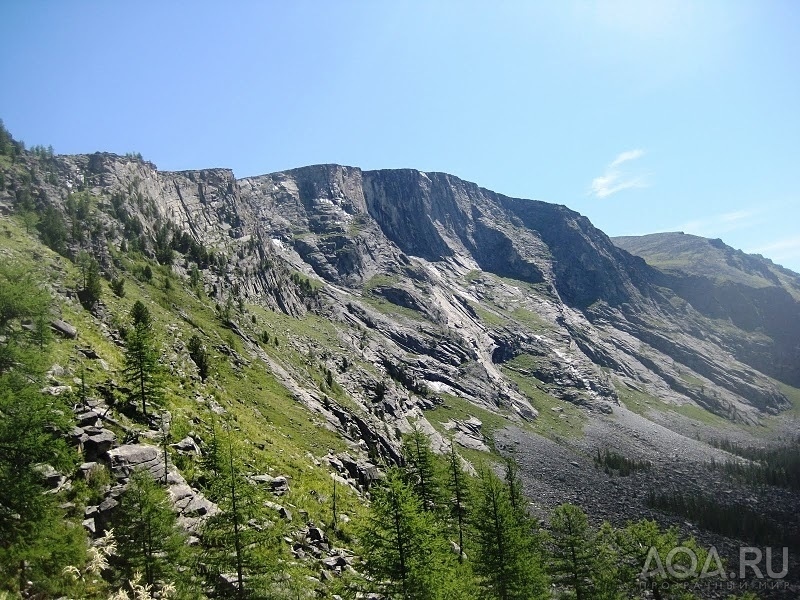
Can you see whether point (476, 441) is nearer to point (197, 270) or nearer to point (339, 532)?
point (197, 270)

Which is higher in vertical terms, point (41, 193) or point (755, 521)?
point (41, 193)

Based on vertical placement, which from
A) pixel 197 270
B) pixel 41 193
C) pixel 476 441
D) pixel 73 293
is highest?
pixel 41 193

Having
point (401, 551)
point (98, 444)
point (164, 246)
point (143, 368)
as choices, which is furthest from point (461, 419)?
point (98, 444)

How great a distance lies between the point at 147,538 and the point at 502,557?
2538 cm

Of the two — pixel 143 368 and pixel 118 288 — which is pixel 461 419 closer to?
pixel 118 288

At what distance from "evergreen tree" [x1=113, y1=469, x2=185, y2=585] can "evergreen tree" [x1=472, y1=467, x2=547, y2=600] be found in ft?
76.4

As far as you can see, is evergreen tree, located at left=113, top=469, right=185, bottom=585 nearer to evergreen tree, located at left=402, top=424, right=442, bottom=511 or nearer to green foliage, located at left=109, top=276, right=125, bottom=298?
evergreen tree, located at left=402, top=424, right=442, bottom=511

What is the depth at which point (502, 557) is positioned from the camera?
112 feet

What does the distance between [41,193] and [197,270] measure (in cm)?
4386

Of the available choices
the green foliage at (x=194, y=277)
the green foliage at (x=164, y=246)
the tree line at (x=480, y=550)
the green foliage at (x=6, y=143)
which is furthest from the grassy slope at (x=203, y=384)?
the green foliage at (x=6, y=143)

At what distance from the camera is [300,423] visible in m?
76.2

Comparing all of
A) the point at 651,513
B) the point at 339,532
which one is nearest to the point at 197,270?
the point at 339,532

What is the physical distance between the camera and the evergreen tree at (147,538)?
2027 cm

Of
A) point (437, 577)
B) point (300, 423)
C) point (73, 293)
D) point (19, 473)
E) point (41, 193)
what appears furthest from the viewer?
point (41, 193)
